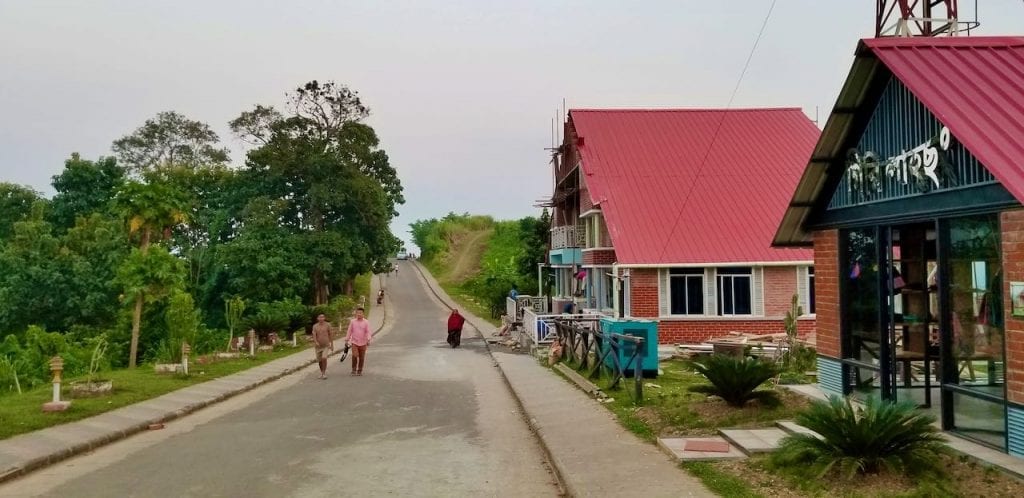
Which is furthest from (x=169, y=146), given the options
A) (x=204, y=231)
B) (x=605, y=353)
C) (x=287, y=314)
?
(x=605, y=353)

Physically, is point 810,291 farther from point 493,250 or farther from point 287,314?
point 493,250

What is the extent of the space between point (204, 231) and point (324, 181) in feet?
41.1

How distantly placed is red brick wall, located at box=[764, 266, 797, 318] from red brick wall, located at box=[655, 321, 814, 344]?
0.42m

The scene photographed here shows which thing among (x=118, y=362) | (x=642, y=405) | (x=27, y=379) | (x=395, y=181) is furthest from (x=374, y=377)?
(x=395, y=181)

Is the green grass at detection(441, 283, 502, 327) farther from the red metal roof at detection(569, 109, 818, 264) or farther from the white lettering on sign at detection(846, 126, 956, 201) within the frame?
the white lettering on sign at detection(846, 126, 956, 201)

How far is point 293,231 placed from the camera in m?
47.7

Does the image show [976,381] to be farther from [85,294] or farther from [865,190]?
[85,294]

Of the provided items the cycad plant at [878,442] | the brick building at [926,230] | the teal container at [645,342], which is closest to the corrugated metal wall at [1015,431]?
the brick building at [926,230]

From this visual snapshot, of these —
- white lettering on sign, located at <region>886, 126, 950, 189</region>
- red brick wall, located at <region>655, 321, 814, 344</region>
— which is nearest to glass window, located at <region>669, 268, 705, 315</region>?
red brick wall, located at <region>655, 321, 814, 344</region>

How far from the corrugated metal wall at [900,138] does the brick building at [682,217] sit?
1535cm

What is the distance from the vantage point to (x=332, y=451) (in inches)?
397

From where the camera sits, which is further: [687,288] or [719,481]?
[687,288]

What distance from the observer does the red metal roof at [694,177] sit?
2734 cm

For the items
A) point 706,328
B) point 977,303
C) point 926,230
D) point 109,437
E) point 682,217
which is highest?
point 682,217
